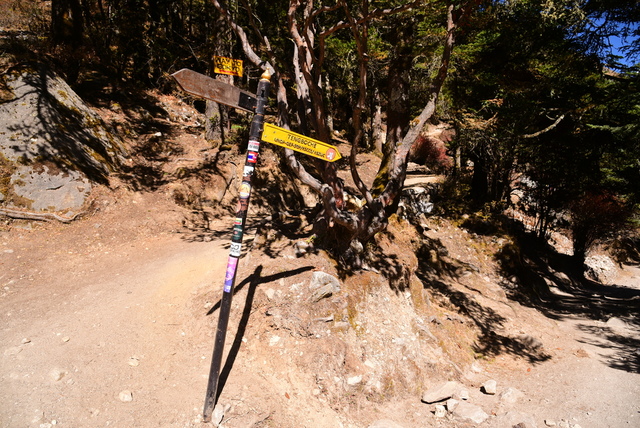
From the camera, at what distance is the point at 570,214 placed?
17578 mm

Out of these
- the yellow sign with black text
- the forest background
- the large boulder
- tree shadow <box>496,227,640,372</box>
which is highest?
the forest background

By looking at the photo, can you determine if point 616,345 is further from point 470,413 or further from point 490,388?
point 470,413

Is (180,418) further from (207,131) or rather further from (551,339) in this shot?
(207,131)

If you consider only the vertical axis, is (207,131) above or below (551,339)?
above

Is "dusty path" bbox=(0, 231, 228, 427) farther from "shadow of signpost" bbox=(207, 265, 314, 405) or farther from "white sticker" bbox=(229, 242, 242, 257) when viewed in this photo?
"white sticker" bbox=(229, 242, 242, 257)

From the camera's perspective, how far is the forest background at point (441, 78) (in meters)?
6.02

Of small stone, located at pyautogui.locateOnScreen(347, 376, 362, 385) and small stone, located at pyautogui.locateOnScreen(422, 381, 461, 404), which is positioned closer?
small stone, located at pyautogui.locateOnScreen(347, 376, 362, 385)

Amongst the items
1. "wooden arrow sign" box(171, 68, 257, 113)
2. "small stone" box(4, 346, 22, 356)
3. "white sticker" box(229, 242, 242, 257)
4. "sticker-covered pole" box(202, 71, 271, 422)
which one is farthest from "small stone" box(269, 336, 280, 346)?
"wooden arrow sign" box(171, 68, 257, 113)

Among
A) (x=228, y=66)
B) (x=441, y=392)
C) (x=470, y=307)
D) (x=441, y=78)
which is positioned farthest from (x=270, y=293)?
(x=470, y=307)

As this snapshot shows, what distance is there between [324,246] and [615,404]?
5586mm

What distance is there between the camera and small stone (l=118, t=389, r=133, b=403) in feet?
12.6

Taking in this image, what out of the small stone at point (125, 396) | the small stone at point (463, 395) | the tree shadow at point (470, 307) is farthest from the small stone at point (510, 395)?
the small stone at point (125, 396)

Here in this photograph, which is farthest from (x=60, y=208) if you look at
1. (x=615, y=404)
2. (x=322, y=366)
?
(x=615, y=404)

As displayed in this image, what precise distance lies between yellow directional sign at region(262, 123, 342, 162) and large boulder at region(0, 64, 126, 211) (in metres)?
6.83
